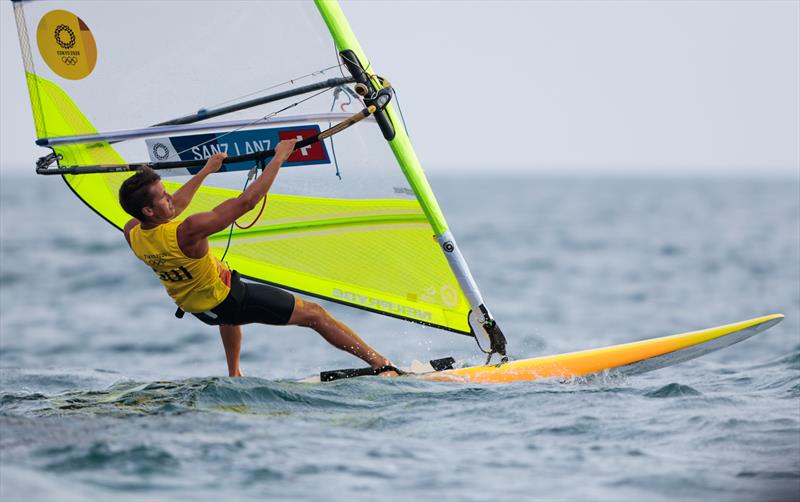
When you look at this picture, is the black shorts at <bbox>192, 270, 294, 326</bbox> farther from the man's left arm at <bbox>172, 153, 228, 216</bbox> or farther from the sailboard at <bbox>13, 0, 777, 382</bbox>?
the sailboard at <bbox>13, 0, 777, 382</bbox>

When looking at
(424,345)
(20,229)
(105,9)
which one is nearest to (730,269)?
(424,345)

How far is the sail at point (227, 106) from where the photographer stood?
6.47 metres

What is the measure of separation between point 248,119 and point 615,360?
292 cm

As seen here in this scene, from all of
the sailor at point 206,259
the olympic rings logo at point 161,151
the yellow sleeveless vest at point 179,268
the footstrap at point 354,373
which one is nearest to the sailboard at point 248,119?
the olympic rings logo at point 161,151

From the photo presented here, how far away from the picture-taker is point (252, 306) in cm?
646

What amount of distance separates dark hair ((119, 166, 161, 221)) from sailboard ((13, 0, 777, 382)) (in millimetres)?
578

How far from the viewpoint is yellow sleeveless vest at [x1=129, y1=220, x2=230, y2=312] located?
19.9 feet

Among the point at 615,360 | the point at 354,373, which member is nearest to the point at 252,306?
the point at 354,373

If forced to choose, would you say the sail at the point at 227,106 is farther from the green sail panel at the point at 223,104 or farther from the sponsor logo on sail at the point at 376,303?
the sponsor logo on sail at the point at 376,303

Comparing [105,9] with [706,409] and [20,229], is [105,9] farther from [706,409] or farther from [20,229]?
[20,229]

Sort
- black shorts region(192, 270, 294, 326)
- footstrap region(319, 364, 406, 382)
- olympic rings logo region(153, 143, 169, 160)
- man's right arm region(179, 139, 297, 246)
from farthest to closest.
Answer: footstrap region(319, 364, 406, 382), olympic rings logo region(153, 143, 169, 160), black shorts region(192, 270, 294, 326), man's right arm region(179, 139, 297, 246)

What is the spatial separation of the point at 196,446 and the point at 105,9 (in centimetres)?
289

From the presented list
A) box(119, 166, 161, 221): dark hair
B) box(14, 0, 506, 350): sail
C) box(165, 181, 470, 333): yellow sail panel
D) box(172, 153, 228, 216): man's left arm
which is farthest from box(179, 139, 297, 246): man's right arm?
box(165, 181, 470, 333): yellow sail panel

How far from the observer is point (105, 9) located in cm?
654
